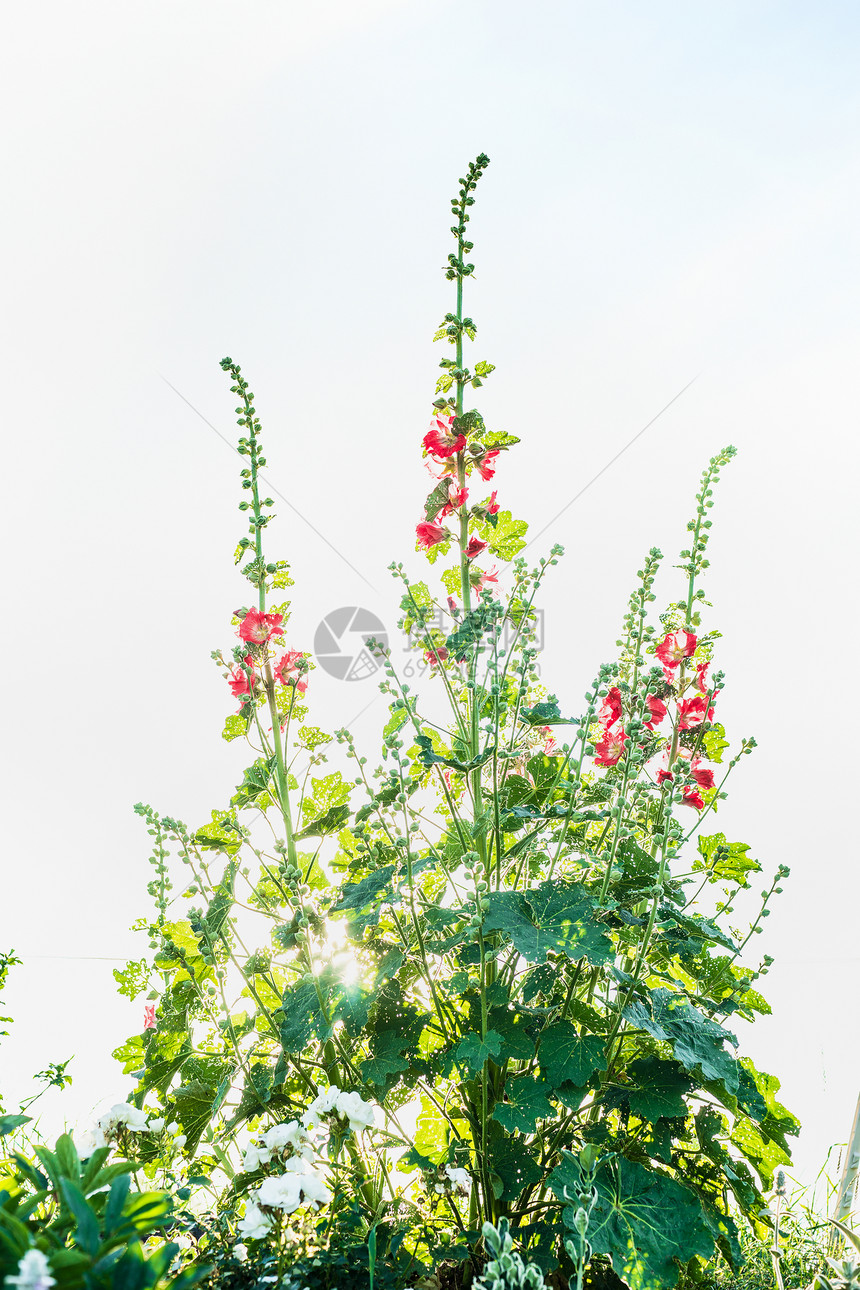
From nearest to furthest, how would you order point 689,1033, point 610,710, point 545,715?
point 689,1033, point 545,715, point 610,710

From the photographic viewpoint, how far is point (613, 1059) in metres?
1.44

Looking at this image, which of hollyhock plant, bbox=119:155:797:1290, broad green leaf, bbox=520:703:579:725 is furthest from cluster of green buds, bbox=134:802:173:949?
broad green leaf, bbox=520:703:579:725

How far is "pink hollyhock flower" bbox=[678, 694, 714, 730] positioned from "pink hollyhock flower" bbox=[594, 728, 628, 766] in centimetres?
13

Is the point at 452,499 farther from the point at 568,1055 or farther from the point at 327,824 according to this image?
the point at 568,1055

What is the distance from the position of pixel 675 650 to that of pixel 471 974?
2.61 ft

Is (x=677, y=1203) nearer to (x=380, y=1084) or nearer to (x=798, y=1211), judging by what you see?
(x=380, y=1084)

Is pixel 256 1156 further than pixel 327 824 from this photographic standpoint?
No

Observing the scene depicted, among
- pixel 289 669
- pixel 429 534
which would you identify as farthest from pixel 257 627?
pixel 429 534

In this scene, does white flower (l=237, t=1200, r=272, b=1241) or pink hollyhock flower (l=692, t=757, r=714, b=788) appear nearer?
→ white flower (l=237, t=1200, r=272, b=1241)

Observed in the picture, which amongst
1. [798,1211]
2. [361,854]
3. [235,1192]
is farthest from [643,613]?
[798,1211]

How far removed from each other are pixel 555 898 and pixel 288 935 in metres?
0.48

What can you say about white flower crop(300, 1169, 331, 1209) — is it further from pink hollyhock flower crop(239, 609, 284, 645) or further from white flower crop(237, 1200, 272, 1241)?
pink hollyhock flower crop(239, 609, 284, 645)

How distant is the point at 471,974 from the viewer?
147 cm

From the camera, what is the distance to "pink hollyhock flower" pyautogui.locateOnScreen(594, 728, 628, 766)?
1.69 metres
